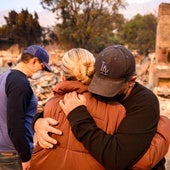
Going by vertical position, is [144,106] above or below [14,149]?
above

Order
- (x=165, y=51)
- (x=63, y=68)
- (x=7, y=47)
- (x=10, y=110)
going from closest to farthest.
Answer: (x=63, y=68) → (x=10, y=110) → (x=165, y=51) → (x=7, y=47)

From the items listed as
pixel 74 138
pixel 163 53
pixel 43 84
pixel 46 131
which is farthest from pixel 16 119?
pixel 163 53

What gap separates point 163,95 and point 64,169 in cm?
1281

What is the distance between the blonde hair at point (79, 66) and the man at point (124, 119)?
7 cm

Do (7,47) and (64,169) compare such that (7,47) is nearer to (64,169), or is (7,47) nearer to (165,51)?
(165,51)

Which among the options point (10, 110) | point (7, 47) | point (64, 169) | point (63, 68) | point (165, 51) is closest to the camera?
point (64, 169)

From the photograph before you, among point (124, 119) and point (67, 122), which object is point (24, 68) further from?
point (124, 119)

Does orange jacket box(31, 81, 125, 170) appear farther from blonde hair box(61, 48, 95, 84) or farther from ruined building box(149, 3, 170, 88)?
ruined building box(149, 3, 170, 88)

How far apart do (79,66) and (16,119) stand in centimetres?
106

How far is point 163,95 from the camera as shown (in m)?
14.2

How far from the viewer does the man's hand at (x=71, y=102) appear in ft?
5.66

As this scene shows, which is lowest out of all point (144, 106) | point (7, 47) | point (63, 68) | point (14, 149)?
point (7, 47)

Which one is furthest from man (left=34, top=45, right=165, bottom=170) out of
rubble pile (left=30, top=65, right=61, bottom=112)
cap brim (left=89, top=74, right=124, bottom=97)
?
rubble pile (left=30, top=65, right=61, bottom=112)

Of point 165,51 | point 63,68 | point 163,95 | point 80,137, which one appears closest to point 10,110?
point 63,68
